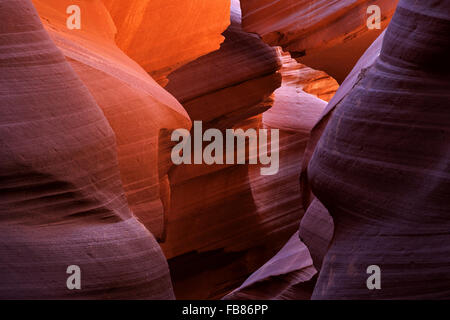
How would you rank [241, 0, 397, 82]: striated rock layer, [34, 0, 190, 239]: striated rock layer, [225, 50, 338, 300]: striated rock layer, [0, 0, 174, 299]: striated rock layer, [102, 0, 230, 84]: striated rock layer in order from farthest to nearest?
[241, 0, 397, 82]: striated rock layer < [102, 0, 230, 84]: striated rock layer < [225, 50, 338, 300]: striated rock layer < [34, 0, 190, 239]: striated rock layer < [0, 0, 174, 299]: striated rock layer

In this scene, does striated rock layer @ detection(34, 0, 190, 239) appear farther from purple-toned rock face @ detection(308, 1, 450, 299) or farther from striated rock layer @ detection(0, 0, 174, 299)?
purple-toned rock face @ detection(308, 1, 450, 299)

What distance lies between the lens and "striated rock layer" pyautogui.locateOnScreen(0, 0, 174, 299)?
3182 millimetres

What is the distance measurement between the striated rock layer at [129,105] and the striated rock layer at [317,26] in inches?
64.5

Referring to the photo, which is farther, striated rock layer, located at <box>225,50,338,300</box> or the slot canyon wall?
striated rock layer, located at <box>225,50,338,300</box>

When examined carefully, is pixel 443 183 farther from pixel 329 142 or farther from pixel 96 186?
pixel 96 186

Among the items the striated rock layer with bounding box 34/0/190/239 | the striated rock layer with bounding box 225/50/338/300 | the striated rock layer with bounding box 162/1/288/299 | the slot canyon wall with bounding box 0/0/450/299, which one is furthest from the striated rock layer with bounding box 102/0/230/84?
the striated rock layer with bounding box 225/50/338/300

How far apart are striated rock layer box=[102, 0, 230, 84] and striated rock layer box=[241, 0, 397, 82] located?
1.13 ft

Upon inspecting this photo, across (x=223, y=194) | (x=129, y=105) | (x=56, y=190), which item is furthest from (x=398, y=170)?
(x=223, y=194)

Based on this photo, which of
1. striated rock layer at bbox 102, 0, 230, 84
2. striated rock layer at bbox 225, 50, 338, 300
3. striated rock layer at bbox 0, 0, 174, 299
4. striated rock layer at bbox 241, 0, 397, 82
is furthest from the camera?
striated rock layer at bbox 241, 0, 397, 82

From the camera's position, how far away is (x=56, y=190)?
3330 mm

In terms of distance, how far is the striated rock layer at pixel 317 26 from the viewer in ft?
19.0

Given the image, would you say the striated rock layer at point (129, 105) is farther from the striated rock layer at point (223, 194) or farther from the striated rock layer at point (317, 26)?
the striated rock layer at point (223, 194)

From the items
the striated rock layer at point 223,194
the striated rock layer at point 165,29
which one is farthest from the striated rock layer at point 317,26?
the striated rock layer at point 223,194

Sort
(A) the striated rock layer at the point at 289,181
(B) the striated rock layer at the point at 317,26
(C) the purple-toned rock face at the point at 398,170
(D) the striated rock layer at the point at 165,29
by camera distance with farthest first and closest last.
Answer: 1. (B) the striated rock layer at the point at 317,26
2. (D) the striated rock layer at the point at 165,29
3. (A) the striated rock layer at the point at 289,181
4. (C) the purple-toned rock face at the point at 398,170
